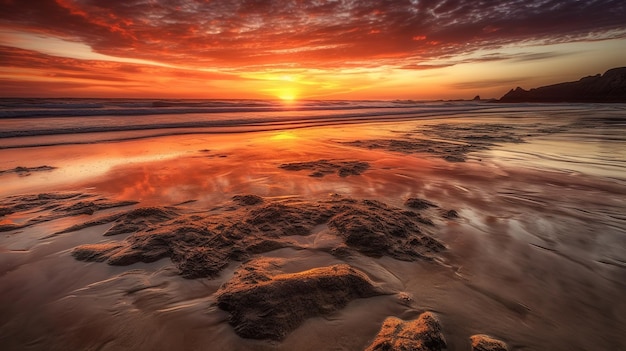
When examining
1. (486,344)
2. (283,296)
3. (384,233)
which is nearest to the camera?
(486,344)

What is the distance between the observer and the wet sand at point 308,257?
1.84 meters

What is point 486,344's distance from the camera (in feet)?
5.55

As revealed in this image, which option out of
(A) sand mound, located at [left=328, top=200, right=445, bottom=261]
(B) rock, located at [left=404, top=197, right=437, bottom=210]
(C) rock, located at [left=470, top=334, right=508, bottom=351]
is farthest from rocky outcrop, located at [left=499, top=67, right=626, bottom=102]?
(C) rock, located at [left=470, top=334, right=508, bottom=351]

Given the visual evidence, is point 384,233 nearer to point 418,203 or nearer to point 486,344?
point 418,203

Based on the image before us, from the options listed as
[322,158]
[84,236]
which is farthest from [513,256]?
[322,158]

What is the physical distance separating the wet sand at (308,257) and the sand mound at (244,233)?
19 millimetres

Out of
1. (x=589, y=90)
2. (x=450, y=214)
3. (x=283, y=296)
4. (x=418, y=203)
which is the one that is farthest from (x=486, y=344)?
(x=589, y=90)

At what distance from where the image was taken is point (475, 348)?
1679 millimetres

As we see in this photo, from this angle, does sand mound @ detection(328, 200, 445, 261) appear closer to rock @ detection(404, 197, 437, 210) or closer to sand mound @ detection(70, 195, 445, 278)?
sand mound @ detection(70, 195, 445, 278)

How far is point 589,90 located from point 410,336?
67.4 metres

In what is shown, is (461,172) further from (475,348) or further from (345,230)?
(475,348)

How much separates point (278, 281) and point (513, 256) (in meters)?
2.20

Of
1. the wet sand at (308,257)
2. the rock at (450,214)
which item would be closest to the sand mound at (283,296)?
the wet sand at (308,257)

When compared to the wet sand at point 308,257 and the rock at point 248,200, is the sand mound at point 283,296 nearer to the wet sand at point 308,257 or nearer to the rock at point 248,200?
the wet sand at point 308,257
